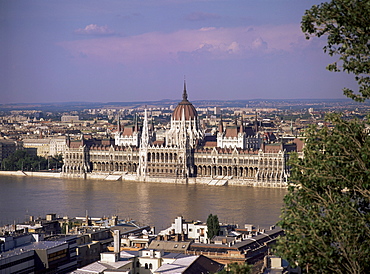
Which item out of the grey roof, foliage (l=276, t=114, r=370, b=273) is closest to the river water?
the grey roof

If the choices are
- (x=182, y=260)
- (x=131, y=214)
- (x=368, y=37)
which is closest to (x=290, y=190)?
(x=368, y=37)

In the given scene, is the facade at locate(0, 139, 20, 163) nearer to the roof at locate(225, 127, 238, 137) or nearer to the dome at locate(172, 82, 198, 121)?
the dome at locate(172, 82, 198, 121)

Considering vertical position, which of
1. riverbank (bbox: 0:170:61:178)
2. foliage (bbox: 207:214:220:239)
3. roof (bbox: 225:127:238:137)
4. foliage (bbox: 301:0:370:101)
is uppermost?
foliage (bbox: 301:0:370:101)

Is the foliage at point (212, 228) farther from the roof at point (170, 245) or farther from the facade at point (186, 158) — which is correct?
the facade at point (186, 158)

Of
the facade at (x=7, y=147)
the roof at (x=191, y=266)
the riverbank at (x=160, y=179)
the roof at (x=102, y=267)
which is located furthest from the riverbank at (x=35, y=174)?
the roof at (x=102, y=267)

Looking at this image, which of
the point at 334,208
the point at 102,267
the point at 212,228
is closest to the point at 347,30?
the point at 334,208
